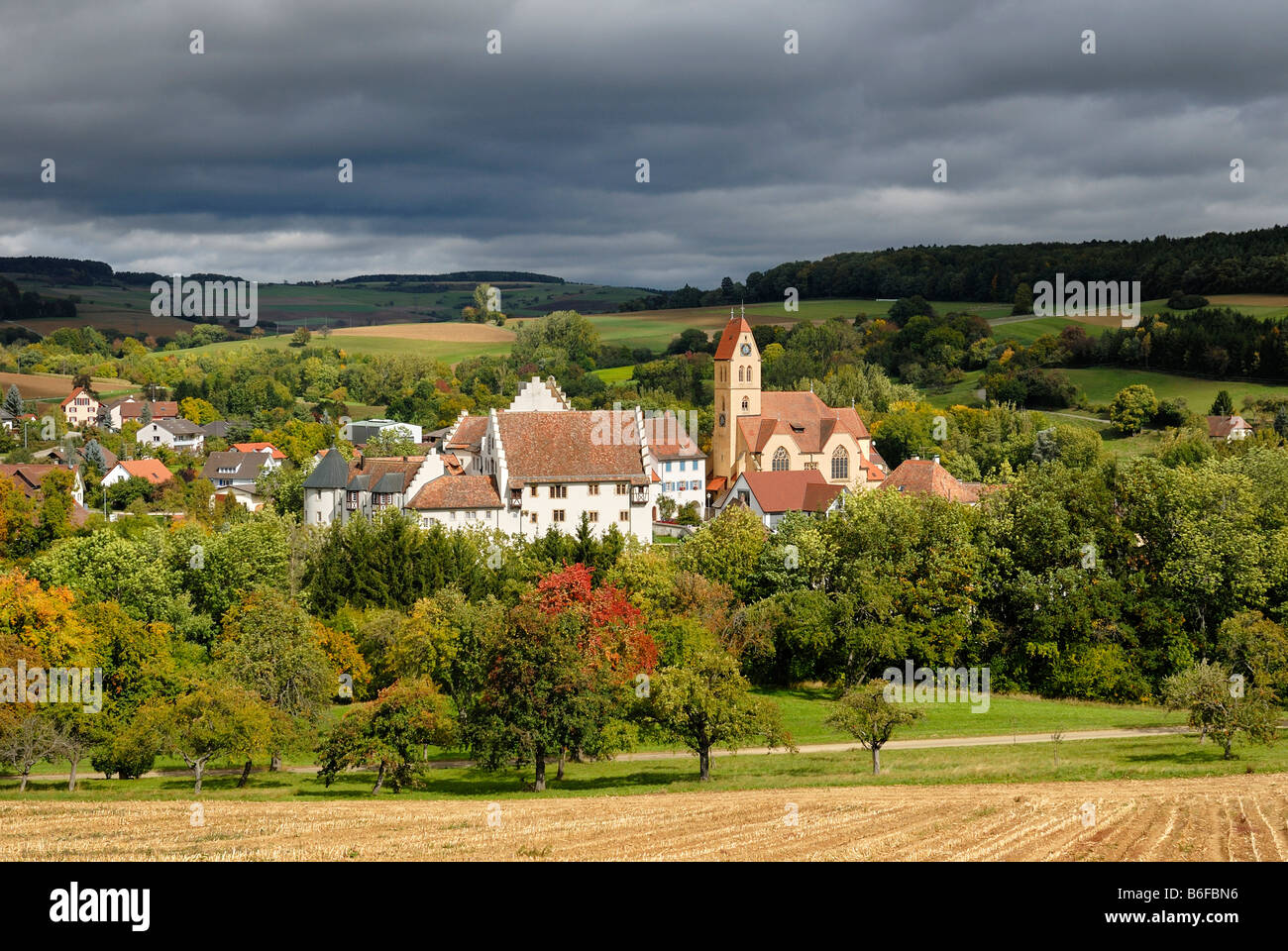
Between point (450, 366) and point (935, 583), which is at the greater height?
point (450, 366)

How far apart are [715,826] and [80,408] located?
156223 mm

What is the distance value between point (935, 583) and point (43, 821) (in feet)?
145

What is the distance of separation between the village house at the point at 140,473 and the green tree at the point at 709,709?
3667 inches

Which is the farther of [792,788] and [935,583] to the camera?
[935,583]

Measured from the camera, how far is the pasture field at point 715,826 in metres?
29.8

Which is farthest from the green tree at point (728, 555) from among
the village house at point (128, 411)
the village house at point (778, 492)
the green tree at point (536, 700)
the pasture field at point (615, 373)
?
the village house at point (128, 411)

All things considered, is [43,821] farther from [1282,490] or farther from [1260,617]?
[1282,490]

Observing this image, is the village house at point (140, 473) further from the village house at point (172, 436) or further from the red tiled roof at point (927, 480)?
the red tiled roof at point (927, 480)

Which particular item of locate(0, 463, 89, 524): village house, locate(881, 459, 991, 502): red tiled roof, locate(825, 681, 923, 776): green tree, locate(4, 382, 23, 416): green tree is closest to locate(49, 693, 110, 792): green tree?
locate(825, 681, 923, 776): green tree

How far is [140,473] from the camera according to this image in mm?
129625

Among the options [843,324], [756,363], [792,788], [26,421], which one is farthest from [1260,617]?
[26,421]

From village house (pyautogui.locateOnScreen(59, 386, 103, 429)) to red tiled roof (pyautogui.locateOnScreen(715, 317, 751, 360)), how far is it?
93115 mm

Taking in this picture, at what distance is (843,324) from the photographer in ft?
593

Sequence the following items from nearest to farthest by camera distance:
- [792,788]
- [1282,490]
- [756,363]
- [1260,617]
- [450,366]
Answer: [792,788] → [1260,617] → [1282,490] → [756,363] → [450,366]
